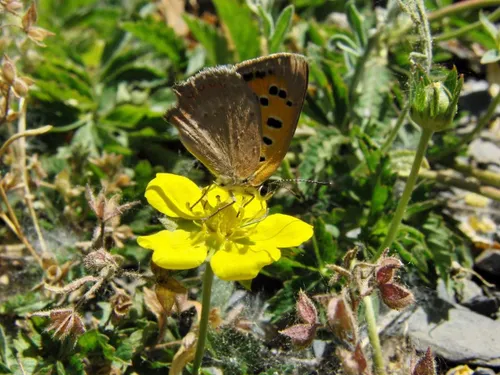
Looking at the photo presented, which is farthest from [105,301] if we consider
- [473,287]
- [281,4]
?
[281,4]

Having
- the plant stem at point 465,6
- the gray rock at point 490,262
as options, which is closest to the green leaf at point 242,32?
the plant stem at point 465,6

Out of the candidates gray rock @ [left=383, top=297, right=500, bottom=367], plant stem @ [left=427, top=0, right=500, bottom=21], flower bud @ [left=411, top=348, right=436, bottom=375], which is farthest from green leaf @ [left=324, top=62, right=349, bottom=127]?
flower bud @ [left=411, top=348, right=436, bottom=375]

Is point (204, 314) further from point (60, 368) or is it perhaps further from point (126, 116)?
point (126, 116)

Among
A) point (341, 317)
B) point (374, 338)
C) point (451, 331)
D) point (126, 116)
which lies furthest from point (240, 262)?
point (126, 116)

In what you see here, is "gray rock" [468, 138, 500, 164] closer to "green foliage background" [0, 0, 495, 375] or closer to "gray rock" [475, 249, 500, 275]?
"green foliage background" [0, 0, 495, 375]

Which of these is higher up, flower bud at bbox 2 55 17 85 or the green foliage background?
flower bud at bbox 2 55 17 85
